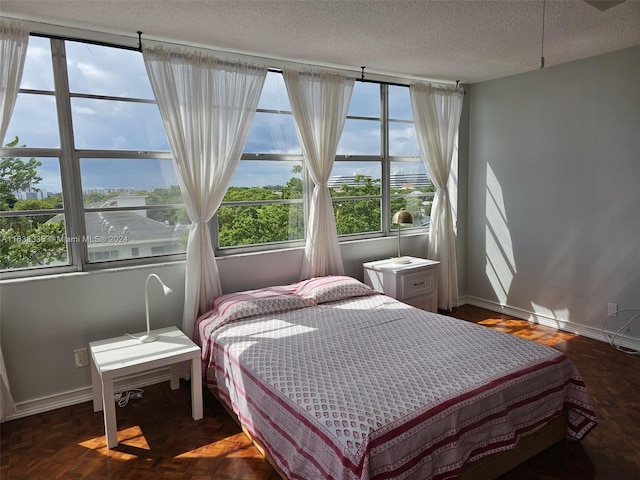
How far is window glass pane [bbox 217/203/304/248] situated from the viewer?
3658 mm

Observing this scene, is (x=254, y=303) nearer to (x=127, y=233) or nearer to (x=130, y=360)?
(x=130, y=360)

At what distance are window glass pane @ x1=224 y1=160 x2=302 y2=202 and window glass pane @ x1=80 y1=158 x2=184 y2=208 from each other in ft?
1.64

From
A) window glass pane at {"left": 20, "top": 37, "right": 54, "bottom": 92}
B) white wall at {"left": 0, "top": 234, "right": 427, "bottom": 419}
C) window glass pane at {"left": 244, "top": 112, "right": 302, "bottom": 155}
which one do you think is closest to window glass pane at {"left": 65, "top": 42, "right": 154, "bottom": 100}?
window glass pane at {"left": 20, "top": 37, "right": 54, "bottom": 92}

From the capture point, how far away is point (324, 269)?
157 inches

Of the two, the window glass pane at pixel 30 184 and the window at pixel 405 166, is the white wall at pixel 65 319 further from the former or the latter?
the window at pixel 405 166

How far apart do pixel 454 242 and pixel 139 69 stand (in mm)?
3428

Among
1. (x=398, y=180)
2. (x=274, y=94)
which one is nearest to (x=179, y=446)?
(x=274, y=94)

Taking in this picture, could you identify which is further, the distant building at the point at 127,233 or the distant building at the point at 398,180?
the distant building at the point at 398,180

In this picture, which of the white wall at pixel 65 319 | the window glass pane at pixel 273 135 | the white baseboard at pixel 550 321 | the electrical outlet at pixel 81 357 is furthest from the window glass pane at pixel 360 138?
the electrical outlet at pixel 81 357

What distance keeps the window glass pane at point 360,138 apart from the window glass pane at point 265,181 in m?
0.59

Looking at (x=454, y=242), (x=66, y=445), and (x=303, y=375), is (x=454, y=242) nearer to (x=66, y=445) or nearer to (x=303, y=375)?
(x=303, y=375)

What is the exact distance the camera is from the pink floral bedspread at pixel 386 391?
1783mm

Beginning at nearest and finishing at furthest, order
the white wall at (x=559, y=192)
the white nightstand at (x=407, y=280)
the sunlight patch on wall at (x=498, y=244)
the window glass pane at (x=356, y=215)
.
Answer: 1. the white wall at (x=559, y=192)
2. the white nightstand at (x=407, y=280)
3. the window glass pane at (x=356, y=215)
4. the sunlight patch on wall at (x=498, y=244)

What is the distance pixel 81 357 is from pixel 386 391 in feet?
7.13
